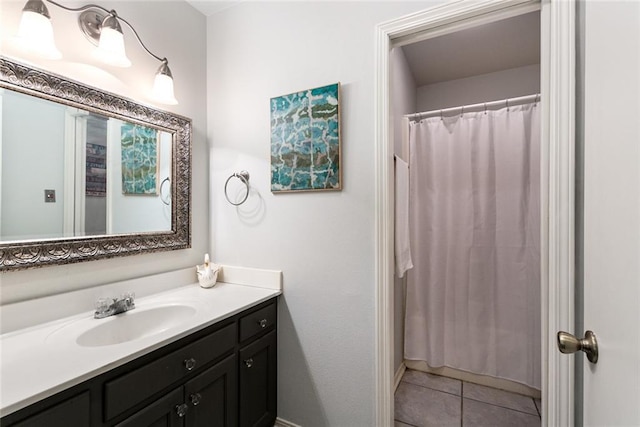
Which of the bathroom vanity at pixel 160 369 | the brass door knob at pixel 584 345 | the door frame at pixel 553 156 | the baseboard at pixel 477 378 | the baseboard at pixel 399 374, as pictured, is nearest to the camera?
the brass door knob at pixel 584 345

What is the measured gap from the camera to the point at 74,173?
1253mm

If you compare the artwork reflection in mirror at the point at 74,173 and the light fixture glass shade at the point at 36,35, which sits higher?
the light fixture glass shade at the point at 36,35

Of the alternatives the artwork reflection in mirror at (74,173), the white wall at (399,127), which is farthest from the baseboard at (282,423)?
the artwork reflection in mirror at (74,173)

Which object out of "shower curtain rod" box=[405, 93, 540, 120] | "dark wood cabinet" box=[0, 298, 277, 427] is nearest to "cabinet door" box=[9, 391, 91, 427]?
"dark wood cabinet" box=[0, 298, 277, 427]

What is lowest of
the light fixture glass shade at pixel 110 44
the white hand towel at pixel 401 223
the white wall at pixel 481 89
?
the white hand towel at pixel 401 223

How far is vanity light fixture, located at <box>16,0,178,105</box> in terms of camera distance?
1.06 metres

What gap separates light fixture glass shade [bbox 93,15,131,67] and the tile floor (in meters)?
2.49

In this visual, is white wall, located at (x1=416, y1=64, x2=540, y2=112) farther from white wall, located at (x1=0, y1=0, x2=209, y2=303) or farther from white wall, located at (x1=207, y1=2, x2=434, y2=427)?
white wall, located at (x1=0, y1=0, x2=209, y2=303)

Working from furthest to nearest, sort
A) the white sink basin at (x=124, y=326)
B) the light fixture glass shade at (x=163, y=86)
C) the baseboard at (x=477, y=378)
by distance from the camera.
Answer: the baseboard at (x=477, y=378)
the light fixture glass shade at (x=163, y=86)
the white sink basin at (x=124, y=326)

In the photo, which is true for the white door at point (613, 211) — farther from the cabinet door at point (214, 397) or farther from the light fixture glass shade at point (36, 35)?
the light fixture glass shade at point (36, 35)

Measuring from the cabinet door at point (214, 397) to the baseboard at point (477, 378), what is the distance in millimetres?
1593

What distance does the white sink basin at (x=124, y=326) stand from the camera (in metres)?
1.11

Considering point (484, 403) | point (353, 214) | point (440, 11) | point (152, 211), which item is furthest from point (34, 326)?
point (484, 403)

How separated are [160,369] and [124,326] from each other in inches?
15.7
